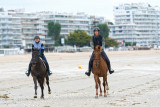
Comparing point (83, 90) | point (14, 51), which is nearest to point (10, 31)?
point (14, 51)

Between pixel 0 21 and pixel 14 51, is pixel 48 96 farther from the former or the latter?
pixel 0 21

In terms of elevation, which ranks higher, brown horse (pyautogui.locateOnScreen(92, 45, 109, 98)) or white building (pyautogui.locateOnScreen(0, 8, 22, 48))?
brown horse (pyautogui.locateOnScreen(92, 45, 109, 98))

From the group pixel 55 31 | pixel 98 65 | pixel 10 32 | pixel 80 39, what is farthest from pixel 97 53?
pixel 55 31

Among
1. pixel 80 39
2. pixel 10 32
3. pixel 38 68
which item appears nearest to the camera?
pixel 38 68

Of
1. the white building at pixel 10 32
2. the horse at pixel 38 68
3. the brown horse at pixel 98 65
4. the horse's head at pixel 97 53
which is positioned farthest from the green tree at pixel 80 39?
the horse's head at pixel 97 53

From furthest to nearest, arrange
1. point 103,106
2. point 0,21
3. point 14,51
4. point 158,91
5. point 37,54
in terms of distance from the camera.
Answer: point 0,21 → point 14,51 → point 158,91 → point 37,54 → point 103,106

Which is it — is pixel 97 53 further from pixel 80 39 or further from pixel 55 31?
pixel 55 31

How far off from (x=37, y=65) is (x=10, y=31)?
17328 cm

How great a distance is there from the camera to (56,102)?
17.1 meters

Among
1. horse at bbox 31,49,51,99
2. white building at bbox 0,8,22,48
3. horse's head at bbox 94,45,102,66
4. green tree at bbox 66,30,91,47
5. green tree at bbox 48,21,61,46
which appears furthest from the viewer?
green tree at bbox 48,21,61,46

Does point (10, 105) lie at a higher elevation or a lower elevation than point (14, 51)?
higher

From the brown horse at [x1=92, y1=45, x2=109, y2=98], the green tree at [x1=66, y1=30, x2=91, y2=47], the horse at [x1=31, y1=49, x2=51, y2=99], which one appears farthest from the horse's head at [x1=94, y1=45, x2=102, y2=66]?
the green tree at [x1=66, y1=30, x2=91, y2=47]

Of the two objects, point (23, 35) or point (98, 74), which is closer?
point (98, 74)

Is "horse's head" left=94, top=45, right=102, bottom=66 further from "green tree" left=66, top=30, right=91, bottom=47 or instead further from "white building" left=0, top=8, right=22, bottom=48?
"white building" left=0, top=8, right=22, bottom=48
